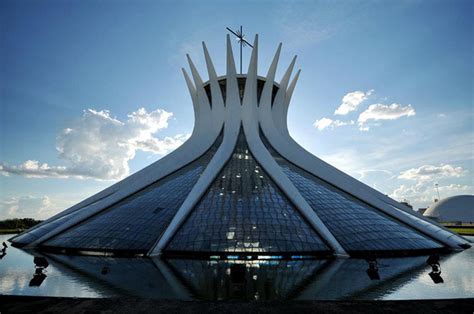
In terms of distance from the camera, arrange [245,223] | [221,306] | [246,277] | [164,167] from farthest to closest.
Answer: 1. [164,167]
2. [245,223]
3. [246,277]
4. [221,306]

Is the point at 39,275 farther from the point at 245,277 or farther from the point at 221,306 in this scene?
the point at 221,306

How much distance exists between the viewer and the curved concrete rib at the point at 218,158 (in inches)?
664

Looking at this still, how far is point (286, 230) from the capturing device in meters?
17.1

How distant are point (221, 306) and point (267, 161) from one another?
19.7m

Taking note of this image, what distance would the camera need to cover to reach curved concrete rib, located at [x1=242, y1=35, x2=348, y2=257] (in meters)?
17.0

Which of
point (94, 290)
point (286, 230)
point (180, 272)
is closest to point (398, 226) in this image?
point (286, 230)

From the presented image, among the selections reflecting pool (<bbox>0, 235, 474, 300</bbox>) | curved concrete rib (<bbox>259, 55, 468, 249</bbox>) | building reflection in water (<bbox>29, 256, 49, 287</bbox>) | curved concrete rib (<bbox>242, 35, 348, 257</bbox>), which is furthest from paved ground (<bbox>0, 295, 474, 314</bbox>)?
curved concrete rib (<bbox>259, 55, 468, 249</bbox>)

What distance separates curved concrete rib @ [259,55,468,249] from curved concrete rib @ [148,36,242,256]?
344cm

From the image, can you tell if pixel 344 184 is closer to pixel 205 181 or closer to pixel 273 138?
pixel 273 138

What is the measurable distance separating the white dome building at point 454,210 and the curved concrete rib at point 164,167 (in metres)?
82.2

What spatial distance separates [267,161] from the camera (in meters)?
25.7

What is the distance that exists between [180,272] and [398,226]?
1679cm

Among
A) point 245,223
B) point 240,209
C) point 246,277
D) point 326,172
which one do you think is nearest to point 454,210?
point 326,172

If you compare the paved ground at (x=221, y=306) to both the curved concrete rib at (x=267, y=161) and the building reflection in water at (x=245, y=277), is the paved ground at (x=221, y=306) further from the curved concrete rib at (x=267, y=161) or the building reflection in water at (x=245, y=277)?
the curved concrete rib at (x=267, y=161)
